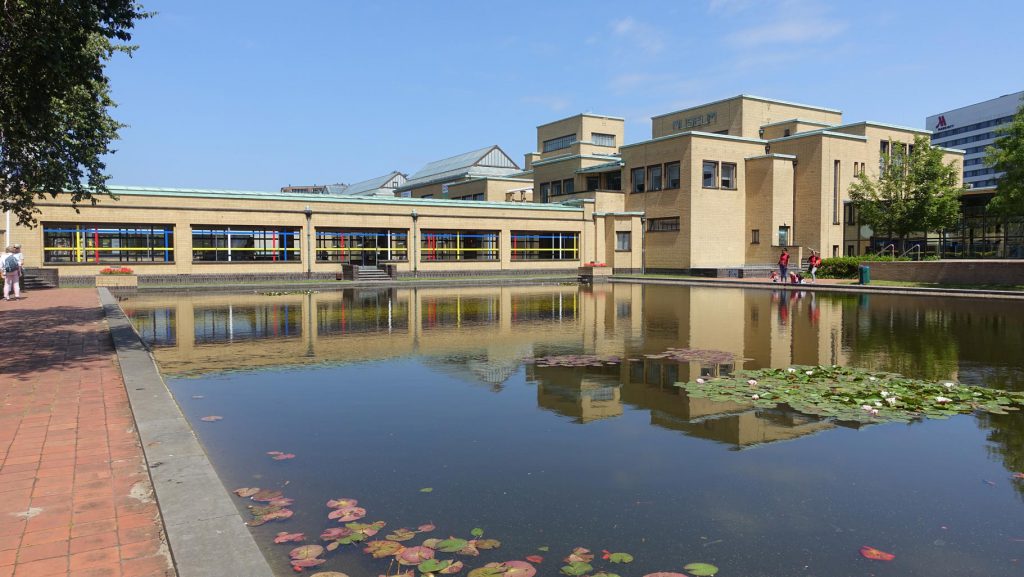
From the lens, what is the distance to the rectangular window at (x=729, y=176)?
4894 cm

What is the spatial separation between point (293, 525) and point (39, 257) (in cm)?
3818

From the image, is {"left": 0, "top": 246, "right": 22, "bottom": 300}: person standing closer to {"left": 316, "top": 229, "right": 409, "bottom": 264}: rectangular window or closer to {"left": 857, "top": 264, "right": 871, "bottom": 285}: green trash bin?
{"left": 316, "top": 229, "right": 409, "bottom": 264}: rectangular window

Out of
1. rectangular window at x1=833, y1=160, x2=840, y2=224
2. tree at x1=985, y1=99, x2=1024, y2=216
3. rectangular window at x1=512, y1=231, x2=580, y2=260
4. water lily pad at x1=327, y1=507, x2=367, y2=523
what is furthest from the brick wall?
water lily pad at x1=327, y1=507, x2=367, y2=523

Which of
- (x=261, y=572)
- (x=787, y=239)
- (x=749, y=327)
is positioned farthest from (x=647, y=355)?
(x=787, y=239)

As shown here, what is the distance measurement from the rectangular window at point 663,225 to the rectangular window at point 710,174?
3.27 meters

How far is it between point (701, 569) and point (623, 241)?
48.8 meters

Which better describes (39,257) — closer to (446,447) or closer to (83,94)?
(83,94)

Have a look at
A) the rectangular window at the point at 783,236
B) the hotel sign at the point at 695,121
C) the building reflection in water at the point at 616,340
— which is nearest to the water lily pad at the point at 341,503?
the building reflection in water at the point at 616,340

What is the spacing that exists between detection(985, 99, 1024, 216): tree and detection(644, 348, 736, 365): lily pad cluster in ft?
101

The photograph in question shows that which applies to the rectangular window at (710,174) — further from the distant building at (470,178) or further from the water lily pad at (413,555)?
the water lily pad at (413,555)

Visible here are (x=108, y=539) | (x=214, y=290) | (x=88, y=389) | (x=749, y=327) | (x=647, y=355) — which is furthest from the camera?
(x=214, y=290)

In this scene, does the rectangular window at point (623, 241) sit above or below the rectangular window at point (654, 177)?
below

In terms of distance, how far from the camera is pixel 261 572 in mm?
3809

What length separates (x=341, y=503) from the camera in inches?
205
